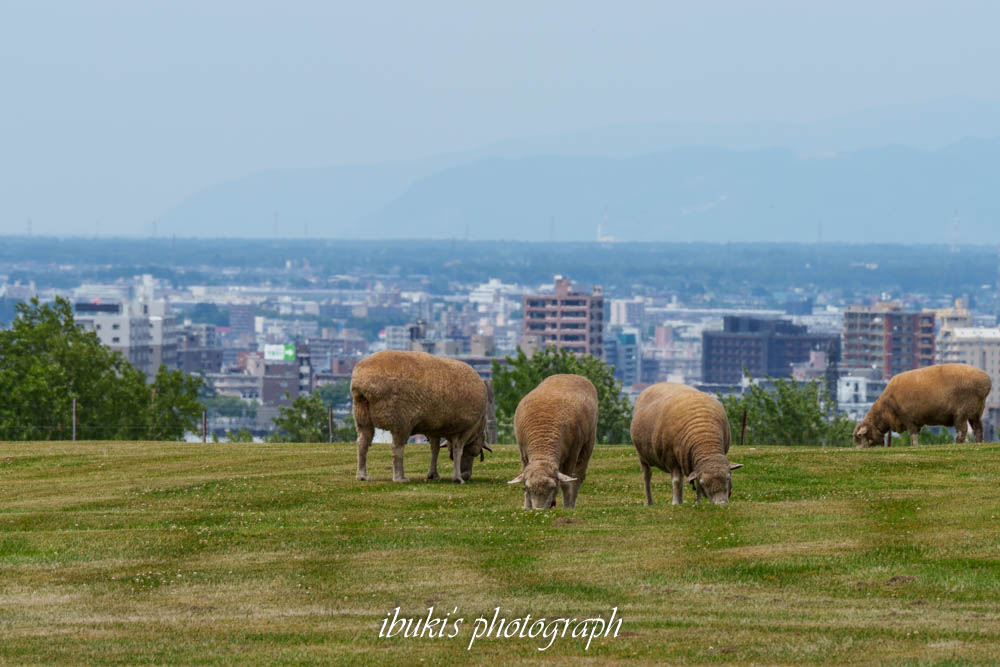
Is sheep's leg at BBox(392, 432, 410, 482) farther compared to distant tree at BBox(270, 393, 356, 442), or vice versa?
distant tree at BBox(270, 393, 356, 442)

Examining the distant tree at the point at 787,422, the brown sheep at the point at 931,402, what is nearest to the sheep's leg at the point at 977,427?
the brown sheep at the point at 931,402

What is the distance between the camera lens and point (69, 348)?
9600 centimetres

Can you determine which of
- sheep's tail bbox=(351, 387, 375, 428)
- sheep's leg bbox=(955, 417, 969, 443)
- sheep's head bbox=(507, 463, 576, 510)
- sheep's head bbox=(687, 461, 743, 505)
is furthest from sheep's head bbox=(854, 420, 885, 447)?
sheep's head bbox=(507, 463, 576, 510)

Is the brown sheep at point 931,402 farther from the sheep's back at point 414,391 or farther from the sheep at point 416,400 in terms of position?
the sheep's back at point 414,391

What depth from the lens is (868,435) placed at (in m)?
51.5

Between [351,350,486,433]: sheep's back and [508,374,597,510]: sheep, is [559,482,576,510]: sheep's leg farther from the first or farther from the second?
[351,350,486,433]: sheep's back

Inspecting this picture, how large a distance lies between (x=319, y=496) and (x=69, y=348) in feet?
212

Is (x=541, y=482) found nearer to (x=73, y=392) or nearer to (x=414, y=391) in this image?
(x=414, y=391)

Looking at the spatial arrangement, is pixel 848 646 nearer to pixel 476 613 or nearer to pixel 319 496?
pixel 476 613

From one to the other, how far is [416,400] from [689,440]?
8.02 metres

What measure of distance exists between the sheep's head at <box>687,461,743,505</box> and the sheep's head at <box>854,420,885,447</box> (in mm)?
22319

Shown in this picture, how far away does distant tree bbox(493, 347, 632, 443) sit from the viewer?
94938mm

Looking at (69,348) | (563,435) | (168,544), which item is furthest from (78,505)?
(69,348)

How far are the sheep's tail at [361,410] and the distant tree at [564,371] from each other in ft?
176
